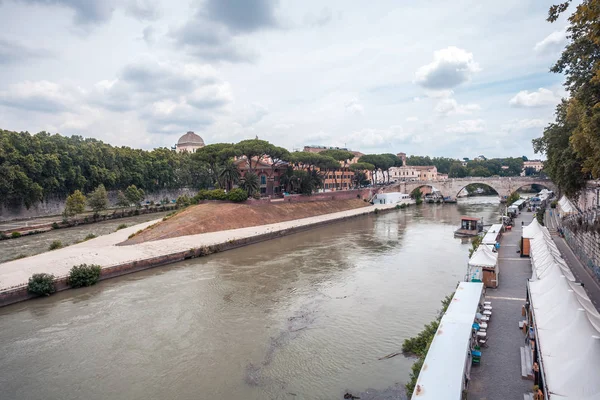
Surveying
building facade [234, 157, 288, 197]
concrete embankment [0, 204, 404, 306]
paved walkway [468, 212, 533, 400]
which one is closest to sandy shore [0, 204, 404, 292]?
concrete embankment [0, 204, 404, 306]

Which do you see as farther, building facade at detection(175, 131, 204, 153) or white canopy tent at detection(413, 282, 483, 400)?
building facade at detection(175, 131, 204, 153)

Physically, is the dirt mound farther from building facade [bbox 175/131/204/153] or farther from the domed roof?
the domed roof

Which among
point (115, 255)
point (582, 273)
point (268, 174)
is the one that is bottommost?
point (582, 273)

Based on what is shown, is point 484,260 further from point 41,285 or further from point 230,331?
point 41,285

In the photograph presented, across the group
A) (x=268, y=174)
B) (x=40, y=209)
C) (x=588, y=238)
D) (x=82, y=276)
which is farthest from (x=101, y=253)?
(x=268, y=174)

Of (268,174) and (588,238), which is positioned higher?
(268,174)

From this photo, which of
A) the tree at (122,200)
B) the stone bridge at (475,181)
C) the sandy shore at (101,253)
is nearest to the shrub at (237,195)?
the sandy shore at (101,253)

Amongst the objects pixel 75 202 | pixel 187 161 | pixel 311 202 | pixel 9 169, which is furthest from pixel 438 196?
pixel 9 169
